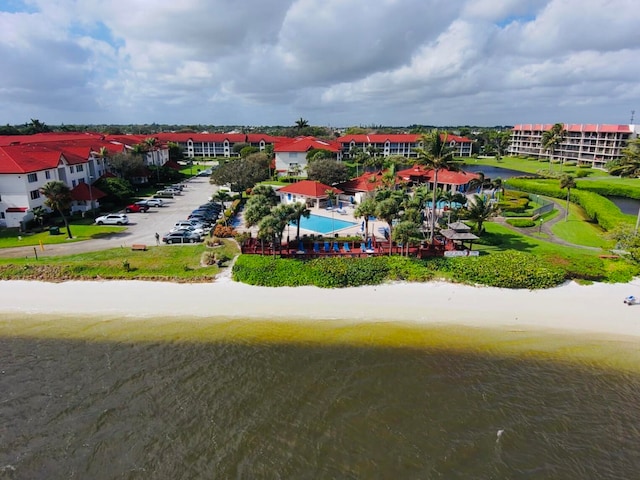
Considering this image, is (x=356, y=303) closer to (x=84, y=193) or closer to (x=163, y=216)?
(x=163, y=216)

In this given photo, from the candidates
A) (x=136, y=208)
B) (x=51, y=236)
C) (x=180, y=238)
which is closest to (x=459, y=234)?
(x=180, y=238)

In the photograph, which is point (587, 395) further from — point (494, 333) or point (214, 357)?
point (214, 357)

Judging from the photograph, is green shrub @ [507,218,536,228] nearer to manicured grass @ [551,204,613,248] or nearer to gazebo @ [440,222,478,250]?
manicured grass @ [551,204,613,248]

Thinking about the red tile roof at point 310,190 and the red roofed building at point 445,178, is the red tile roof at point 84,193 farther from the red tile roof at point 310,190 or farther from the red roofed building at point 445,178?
the red roofed building at point 445,178

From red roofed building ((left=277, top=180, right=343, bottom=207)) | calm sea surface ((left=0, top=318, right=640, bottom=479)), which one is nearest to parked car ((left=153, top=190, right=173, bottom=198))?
red roofed building ((left=277, top=180, right=343, bottom=207))

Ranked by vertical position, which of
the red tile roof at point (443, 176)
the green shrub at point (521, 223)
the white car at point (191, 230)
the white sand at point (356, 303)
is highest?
the red tile roof at point (443, 176)

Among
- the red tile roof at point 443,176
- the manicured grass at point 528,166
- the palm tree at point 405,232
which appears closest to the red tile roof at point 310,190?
the red tile roof at point 443,176
